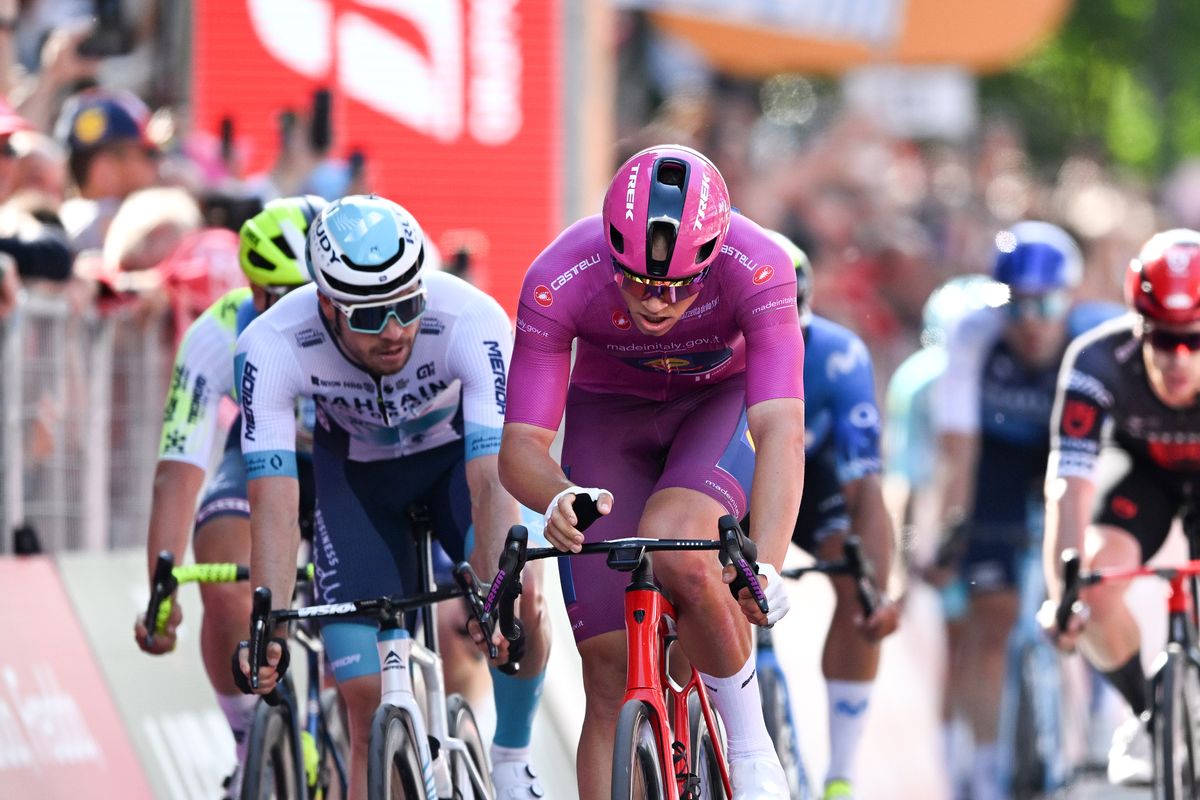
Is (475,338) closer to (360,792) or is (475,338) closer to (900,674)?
(360,792)

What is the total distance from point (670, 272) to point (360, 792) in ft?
6.36

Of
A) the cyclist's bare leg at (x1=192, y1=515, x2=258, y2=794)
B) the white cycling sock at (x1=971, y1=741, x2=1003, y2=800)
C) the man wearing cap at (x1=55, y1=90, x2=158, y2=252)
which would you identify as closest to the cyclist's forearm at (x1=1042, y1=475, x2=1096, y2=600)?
the white cycling sock at (x1=971, y1=741, x2=1003, y2=800)

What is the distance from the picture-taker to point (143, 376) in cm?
983

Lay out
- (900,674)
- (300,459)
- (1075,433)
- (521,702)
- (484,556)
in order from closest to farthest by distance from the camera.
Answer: (484,556)
(521,702)
(300,459)
(1075,433)
(900,674)

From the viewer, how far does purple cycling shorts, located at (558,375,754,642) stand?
6.07m

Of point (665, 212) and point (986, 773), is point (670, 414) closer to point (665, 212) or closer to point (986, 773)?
point (665, 212)

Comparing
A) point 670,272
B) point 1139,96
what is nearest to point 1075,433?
point 670,272

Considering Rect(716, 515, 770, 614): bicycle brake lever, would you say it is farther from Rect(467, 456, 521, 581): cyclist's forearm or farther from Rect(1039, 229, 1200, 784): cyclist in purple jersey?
Rect(1039, 229, 1200, 784): cyclist in purple jersey

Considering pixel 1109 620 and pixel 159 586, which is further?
pixel 1109 620

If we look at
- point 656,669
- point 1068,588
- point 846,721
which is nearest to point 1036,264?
point 846,721

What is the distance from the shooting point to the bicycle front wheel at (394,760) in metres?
5.82

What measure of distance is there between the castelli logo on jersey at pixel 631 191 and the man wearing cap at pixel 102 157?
5040 millimetres

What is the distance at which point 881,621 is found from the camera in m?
7.93

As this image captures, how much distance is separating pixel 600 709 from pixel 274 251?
219 centimetres
